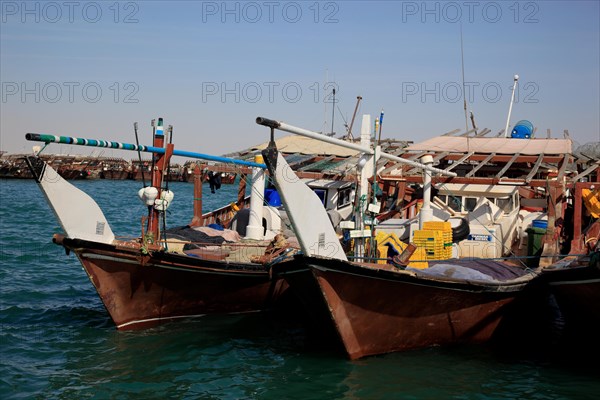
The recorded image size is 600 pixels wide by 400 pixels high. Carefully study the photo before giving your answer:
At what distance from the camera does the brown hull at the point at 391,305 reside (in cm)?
1175

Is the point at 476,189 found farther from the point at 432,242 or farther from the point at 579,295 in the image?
the point at 579,295

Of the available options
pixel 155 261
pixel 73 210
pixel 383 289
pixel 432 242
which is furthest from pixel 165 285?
pixel 432 242

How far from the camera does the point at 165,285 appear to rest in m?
14.2

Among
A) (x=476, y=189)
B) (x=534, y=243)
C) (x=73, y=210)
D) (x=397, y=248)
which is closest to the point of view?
(x=73, y=210)

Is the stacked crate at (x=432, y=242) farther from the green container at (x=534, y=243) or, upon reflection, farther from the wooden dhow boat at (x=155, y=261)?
the wooden dhow boat at (x=155, y=261)

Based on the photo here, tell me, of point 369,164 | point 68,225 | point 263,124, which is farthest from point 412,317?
point 68,225

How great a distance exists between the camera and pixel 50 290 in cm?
1741

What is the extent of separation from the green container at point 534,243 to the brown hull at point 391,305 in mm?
2577

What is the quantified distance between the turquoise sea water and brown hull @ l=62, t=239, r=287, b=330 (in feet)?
1.03

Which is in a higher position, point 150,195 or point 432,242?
point 150,195

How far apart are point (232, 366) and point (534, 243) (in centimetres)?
719

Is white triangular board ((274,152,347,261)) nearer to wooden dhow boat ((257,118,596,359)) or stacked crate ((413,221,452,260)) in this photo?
wooden dhow boat ((257,118,596,359))

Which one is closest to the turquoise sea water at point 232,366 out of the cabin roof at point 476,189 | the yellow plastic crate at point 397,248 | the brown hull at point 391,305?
the brown hull at point 391,305

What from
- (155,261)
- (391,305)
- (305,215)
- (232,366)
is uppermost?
(305,215)
